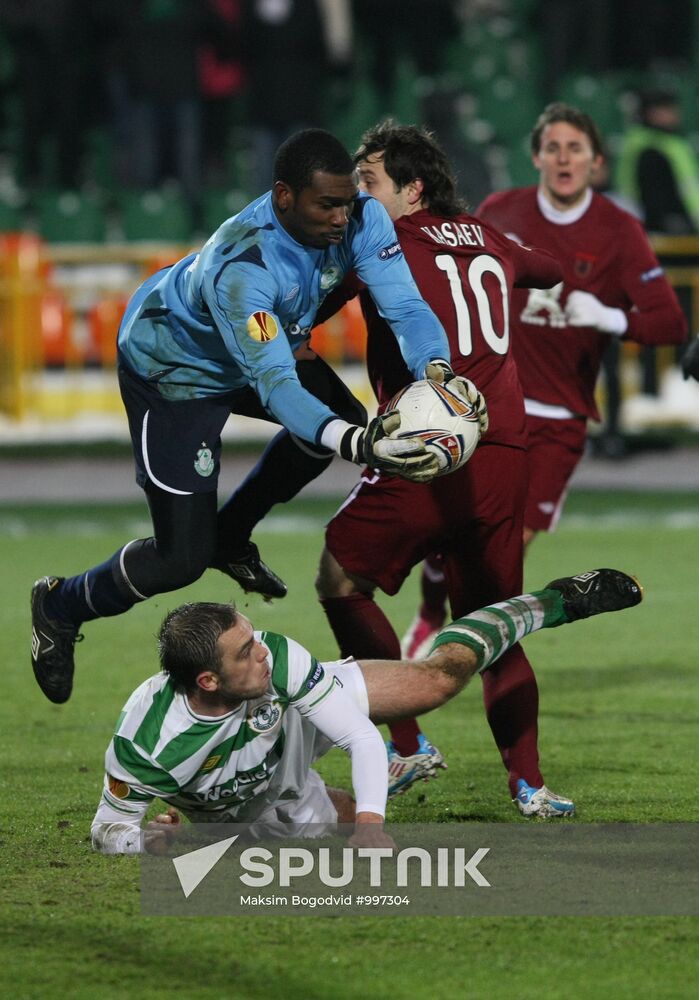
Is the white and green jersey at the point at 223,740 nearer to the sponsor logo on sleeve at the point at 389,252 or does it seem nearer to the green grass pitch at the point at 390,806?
the green grass pitch at the point at 390,806

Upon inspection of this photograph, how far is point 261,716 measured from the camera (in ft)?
15.5

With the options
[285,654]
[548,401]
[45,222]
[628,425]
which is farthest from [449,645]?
[45,222]

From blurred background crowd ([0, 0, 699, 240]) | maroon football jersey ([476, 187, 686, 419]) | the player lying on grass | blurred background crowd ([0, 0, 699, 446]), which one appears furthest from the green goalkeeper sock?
blurred background crowd ([0, 0, 699, 240])

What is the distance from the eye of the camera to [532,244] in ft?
23.9

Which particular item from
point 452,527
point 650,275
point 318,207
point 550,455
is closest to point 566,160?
point 650,275

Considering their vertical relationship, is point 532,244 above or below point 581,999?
above

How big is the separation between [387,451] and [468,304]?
927mm

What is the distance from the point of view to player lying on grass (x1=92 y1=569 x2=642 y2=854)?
181 inches

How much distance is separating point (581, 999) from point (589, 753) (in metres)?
2.58

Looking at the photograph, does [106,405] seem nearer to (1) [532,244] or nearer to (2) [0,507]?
(2) [0,507]

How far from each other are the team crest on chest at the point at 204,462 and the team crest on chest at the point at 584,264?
7.71 feet

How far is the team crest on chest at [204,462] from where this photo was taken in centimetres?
546

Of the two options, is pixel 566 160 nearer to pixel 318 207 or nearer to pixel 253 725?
pixel 318 207

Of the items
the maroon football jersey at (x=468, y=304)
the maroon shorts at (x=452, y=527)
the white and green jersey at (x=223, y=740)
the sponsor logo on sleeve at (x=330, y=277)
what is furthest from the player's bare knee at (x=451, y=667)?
the sponsor logo on sleeve at (x=330, y=277)
